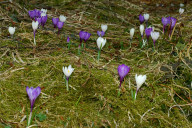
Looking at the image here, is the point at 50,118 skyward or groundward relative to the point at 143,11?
groundward

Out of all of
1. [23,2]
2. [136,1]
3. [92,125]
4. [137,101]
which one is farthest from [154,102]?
[136,1]

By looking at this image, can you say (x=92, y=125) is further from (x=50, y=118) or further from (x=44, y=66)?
(x=44, y=66)

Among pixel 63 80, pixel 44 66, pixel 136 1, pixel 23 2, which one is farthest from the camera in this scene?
pixel 136 1

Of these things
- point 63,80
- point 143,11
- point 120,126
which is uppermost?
point 143,11

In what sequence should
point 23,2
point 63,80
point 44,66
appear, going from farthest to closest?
point 23,2
point 44,66
point 63,80

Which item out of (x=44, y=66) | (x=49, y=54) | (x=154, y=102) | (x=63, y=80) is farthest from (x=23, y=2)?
(x=154, y=102)

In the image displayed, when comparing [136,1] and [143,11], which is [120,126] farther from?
[136,1]

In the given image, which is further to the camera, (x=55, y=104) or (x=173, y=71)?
(x=173, y=71)
